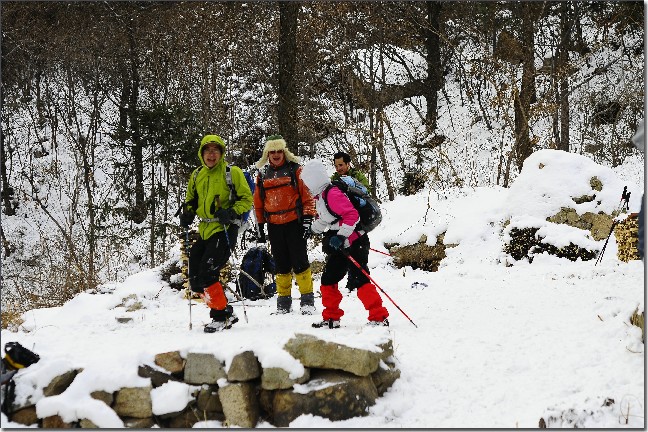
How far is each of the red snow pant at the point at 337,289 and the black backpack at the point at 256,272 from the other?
7.97 feet

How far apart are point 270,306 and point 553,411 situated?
3.90m

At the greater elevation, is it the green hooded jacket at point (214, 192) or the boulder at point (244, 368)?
the green hooded jacket at point (214, 192)

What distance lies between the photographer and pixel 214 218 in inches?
214

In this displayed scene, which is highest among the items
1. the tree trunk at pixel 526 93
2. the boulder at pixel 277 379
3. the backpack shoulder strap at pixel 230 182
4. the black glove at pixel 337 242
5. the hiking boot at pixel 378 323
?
the tree trunk at pixel 526 93

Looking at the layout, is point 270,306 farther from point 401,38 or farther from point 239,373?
point 401,38

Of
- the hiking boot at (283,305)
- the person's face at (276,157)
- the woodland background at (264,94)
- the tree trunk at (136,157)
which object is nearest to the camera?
the person's face at (276,157)

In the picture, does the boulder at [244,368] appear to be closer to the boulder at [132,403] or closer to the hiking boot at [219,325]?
the boulder at [132,403]

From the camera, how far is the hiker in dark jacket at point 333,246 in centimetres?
530

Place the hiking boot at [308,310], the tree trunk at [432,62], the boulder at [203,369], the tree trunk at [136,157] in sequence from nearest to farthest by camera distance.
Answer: the boulder at [203,369] → the hiking boot at [308,310] → the tree trunk at [136,157] → the tree trunk at [432,62]

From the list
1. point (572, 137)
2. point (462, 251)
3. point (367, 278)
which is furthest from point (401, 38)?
point (367, 278)

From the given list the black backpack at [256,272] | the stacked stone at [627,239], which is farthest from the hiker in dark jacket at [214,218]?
the stacked stone at [627,239]

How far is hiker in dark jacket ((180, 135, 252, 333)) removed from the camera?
212 inches

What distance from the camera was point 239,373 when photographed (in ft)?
13.7

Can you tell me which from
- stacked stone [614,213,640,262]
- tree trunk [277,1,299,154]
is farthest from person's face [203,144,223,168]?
tree trunk [277,1,299,154]
